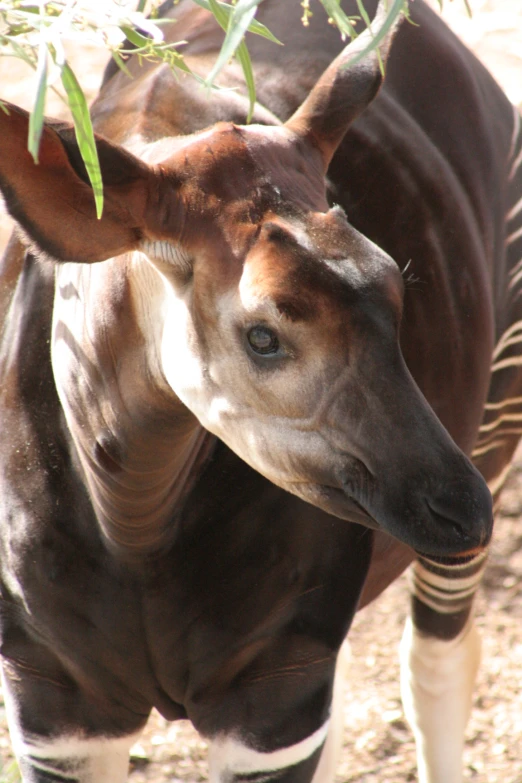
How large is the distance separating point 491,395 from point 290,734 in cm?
124

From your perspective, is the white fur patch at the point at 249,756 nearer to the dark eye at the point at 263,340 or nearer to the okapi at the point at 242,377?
the okapi at the point at 242,377

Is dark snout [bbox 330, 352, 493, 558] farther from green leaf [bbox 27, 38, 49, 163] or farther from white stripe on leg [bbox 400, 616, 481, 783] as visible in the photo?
white stripe on leg [bbox 400, 616, 481, 783]

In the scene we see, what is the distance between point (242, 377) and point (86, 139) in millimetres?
390

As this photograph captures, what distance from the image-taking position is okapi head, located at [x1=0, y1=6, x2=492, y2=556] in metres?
1.60

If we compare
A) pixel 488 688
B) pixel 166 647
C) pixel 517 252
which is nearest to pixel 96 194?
pixel 166 647

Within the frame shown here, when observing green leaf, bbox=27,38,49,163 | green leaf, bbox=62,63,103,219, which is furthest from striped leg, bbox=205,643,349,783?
green leaf, bbox=27,38,49,163

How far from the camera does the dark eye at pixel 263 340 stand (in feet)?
5.38

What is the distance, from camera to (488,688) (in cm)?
418

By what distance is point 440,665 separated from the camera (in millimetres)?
3381

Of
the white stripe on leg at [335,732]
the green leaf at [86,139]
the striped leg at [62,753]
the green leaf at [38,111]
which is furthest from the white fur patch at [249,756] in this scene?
the green leaf at [38,111]

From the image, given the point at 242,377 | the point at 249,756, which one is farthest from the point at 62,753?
the point at 242,377

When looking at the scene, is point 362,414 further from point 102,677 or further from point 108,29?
point 102,677

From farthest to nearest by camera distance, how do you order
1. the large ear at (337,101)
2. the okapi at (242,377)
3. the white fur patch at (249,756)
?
the white fur patch at (249,756), the large ear at (337,101), the okapi at (242,377)

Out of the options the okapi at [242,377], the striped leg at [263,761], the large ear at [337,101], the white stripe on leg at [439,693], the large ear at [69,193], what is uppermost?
the large ear at [337,101]
